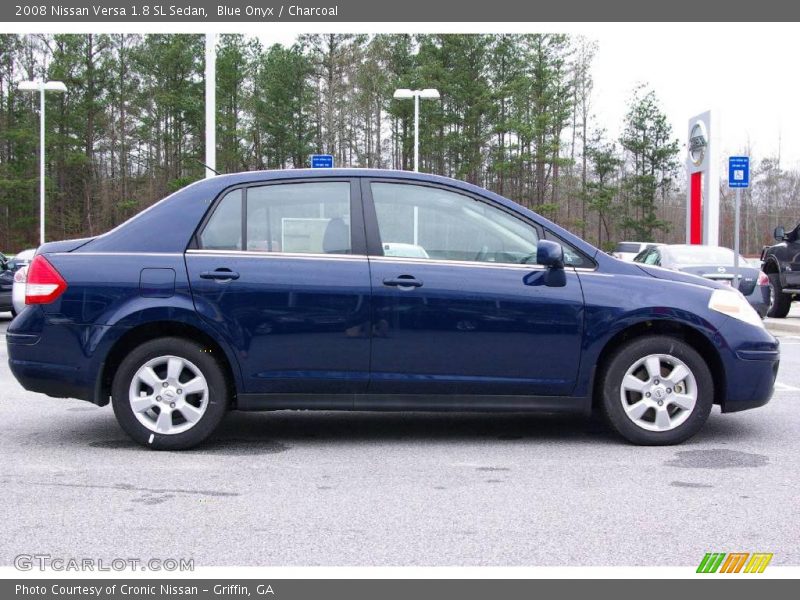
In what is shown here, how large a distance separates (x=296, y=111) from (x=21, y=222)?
64.8 feet

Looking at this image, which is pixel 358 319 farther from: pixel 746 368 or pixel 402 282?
pixel 746 368

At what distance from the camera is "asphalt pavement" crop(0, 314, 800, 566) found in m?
3.94

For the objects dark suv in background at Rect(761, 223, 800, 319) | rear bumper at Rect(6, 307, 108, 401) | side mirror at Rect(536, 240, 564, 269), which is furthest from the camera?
dark suv in background at Rect(761, 223, 800, 319)

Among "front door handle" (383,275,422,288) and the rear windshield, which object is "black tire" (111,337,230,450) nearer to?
"front door handle" (383,275,422,288)

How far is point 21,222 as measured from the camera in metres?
58.4

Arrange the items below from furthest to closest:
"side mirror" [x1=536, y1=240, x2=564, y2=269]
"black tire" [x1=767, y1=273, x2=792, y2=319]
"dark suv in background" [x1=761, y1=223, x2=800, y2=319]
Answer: "black tire" [x1=767, y1=273, x2=792, y2=319]
"dark suv in background" [x1=761, y1=223, x2=800, y2=319]
"side mirror" [x1=536, y1=240, x2=564, y2=269]

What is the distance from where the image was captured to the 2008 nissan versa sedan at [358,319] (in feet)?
18.7

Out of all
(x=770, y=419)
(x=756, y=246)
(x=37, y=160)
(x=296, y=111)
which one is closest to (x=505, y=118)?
(x=296, y=111)

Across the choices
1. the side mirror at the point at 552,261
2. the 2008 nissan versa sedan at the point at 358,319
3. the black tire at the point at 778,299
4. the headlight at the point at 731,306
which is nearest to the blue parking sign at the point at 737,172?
the black tire at the point at 778,299

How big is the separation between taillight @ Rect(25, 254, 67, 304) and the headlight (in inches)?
163
